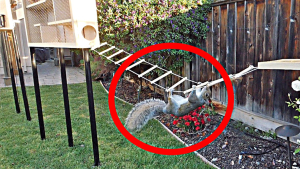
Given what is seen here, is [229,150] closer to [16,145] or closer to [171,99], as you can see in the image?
[171,99]

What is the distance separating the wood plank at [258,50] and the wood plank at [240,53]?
0.16m

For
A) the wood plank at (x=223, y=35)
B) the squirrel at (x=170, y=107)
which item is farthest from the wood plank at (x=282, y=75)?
the squirrel at (x=170, y=107)

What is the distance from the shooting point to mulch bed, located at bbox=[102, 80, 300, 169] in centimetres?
207

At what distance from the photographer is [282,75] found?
2363 millimetres

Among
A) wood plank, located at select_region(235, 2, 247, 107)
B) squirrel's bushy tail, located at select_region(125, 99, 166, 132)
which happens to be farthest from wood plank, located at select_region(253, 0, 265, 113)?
squirrel's bushy tail, located at select_region(125, 99, 166, 132)

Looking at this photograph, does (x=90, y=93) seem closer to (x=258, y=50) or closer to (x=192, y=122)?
(x=192, y=122)

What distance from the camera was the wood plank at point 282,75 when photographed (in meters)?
2.22

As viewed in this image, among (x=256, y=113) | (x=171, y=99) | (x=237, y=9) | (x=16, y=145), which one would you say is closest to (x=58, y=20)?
(x=171, y=99)

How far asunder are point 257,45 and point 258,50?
59mm

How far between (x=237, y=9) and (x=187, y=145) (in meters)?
1.72

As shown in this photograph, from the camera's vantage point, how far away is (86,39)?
1737mm

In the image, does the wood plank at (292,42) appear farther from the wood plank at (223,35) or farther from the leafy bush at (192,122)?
the leafy bush at (192,122)

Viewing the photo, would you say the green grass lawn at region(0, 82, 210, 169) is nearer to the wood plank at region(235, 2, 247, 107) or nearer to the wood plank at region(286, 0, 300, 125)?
the wood plank at region(235, 2, 247, 107)

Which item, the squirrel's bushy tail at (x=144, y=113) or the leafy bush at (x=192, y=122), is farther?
the leafy bush at (x=192, y=122)
